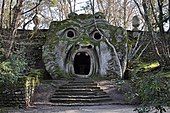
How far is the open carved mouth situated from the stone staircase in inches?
109

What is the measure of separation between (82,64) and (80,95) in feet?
15.0

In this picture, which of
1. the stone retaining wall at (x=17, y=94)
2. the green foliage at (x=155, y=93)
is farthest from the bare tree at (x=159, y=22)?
the green foliage at (x=155, y=93)

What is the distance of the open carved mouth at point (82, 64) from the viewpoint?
17.7 m

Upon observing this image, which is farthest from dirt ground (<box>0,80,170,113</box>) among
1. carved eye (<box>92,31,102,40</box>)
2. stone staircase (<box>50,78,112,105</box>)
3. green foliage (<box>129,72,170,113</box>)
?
green foliage (<box>129,72,170,113</box>)

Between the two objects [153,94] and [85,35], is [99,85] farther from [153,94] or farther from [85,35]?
[153,94]

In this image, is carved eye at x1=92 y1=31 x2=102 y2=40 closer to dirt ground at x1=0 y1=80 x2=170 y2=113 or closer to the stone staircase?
dirt ground at x1=0 y1=80 x2=170 y2=113

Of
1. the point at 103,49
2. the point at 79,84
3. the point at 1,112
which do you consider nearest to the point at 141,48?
the point at 103,49

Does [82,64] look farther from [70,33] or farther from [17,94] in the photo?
[17,94]

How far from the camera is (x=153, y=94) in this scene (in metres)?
4.95

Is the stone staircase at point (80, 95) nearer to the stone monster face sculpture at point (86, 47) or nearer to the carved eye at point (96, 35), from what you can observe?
the stone monster face sculpture at point (86, 47)

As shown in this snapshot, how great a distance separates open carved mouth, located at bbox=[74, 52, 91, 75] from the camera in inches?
696

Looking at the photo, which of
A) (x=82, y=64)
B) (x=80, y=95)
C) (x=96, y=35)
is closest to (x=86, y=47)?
(x=96, y=35)

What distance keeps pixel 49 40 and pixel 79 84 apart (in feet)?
11.5

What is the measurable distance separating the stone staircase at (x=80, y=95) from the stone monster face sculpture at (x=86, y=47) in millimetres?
1798
